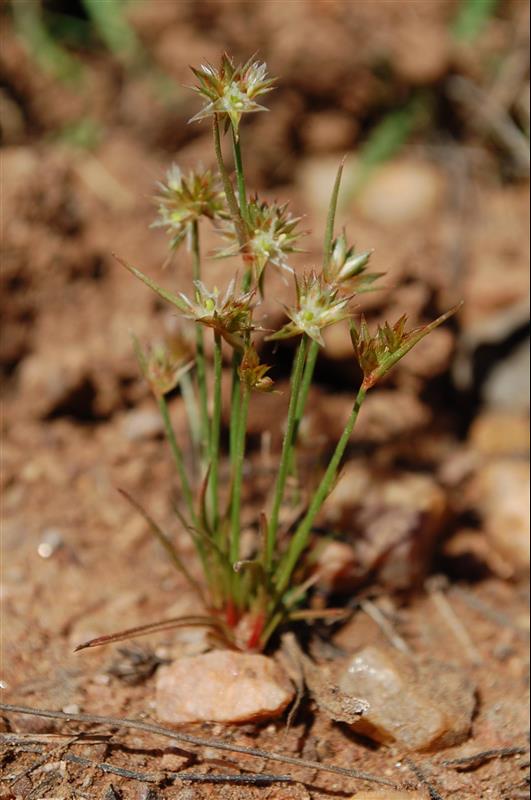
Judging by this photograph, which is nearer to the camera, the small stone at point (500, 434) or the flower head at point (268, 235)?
the flower head at point (268, 235)

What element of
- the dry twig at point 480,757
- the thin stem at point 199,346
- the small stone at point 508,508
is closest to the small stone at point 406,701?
the dry twig at point 480,757

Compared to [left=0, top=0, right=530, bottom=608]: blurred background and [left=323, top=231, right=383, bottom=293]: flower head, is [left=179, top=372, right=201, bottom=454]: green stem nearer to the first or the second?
[left=0, top=0, right=530, bottom=608]: blurred background

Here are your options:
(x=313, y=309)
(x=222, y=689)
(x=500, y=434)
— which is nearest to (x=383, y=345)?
(x=313, y=309)

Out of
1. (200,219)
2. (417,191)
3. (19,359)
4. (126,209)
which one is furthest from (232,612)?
(417,191)

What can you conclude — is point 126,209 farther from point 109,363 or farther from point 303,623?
point 303,623

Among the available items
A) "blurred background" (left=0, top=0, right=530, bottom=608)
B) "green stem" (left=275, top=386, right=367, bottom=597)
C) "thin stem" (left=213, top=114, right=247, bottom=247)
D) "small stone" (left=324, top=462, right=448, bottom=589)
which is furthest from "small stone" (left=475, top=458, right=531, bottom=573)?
"thin stem" (left=213, top=114, right=247, bottom=247)

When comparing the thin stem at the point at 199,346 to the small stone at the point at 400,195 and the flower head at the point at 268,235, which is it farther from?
the small stone at the point at 400,195
